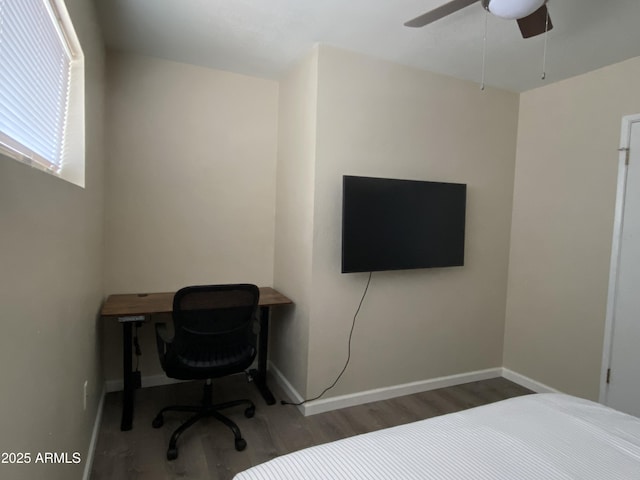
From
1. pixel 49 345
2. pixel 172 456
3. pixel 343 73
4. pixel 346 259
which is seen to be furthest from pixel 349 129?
pixel 172 456

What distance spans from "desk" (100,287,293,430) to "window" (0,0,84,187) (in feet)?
3.26

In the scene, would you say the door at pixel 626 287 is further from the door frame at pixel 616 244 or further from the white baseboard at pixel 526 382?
the white baseboard at pixel 526 382

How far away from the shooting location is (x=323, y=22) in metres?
2.27

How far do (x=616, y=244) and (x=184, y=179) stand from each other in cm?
340

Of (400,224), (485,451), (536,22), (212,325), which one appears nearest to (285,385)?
(212,325)

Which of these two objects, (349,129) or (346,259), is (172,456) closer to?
(346,259)

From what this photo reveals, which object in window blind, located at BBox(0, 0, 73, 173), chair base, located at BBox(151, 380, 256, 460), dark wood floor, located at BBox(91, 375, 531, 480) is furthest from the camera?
chair base, located at BBox(151, 380, 256, 460)

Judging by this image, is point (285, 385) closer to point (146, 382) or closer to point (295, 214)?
point (146, 382)

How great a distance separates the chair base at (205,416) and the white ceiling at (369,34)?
7.82 feet

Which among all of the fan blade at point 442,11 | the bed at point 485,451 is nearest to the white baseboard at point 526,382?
the bed at point 485,451

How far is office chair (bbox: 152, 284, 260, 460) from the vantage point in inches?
86.4

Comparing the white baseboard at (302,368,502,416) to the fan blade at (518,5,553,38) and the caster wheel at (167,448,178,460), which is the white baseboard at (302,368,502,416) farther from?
the fan blade at (518,5,553,38)

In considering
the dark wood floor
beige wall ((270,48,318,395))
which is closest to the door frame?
the dark wood floor

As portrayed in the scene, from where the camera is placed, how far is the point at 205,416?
2451 mm
